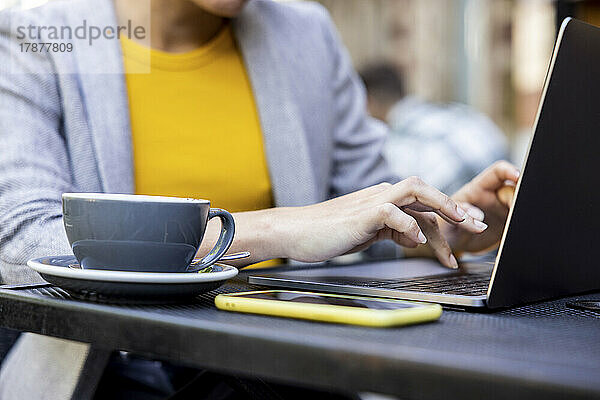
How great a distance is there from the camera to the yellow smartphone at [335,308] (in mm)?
500

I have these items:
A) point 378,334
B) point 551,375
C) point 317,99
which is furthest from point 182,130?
point 551,375

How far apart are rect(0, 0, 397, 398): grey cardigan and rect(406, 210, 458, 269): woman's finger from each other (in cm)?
38

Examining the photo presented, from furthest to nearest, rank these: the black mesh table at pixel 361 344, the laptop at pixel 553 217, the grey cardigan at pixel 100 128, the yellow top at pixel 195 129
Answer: the yellow top at pixel 195 129 → the grey cardigan at pixel 100 128 → the laptop at pixel 553 217 → the black mesh table at pixel 361 344

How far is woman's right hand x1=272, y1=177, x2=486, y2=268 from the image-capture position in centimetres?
70

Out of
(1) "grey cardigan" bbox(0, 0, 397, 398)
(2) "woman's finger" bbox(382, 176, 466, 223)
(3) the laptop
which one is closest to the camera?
(3) the laptop

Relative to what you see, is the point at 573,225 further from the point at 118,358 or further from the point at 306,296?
the point at 118,358

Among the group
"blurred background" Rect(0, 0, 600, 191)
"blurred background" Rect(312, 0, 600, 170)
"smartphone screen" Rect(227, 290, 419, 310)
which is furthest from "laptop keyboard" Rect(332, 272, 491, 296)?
"blurred background" Rect(312, 0, 600, 170)

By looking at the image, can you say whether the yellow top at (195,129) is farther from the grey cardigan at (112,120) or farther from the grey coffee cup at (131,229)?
the grey coffee cup at (131,229)

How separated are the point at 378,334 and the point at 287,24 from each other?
1.04 metres

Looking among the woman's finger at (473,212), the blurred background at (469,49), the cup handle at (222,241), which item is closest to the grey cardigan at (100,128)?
the cup handle at (222,241)

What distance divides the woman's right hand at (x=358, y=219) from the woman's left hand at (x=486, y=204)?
242 millimetres

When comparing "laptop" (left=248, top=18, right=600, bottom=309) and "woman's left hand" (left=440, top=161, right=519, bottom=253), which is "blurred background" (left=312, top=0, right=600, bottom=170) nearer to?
"woman's left hand" (left=440, top=161, right=519, bottom=253)

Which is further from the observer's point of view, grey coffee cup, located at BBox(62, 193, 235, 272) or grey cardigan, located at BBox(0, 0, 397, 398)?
grey cardigan, located at BBox(0, 0, 397, 398)

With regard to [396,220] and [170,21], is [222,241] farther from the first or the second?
[170,21]
